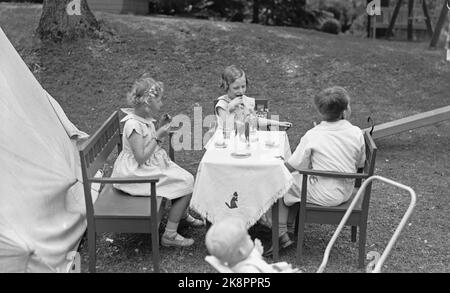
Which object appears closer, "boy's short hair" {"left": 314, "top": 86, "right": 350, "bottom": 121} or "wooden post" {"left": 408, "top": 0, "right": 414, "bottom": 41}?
"boy's short hair" {"left": 314, "top": 86, "right": 350, "bottom": 121}

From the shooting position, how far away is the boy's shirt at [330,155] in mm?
4129

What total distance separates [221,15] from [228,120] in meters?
12.9

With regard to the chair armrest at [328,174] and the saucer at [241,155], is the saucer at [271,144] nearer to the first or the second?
the saucer at [241,155]

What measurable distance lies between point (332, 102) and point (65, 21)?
7457 millimetres

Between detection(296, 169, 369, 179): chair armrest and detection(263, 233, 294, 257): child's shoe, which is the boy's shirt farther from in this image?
detection(263, 233, 294, 257): child's shoe

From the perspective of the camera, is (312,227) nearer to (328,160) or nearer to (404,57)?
(328,160)

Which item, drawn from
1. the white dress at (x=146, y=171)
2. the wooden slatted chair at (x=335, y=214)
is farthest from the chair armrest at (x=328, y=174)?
the white dress at (x=146, y=171)

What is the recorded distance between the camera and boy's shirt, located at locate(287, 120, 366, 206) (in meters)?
4.13

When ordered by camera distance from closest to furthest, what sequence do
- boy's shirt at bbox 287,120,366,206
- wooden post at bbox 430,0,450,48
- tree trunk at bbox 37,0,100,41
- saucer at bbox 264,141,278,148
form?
1. boy's shirt at bbox 287,120,366,206
2. saucer at bbox 264,141,278,148
3. tree trunk at bbox 37,0,100,41
4. wooden post at bbox 430,0,450,48

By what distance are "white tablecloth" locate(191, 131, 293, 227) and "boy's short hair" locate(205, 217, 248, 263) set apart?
1.27m

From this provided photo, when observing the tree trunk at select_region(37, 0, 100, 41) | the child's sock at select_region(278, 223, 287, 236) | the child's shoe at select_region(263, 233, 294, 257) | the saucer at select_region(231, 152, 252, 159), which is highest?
the tree trunk at select_region(37, 0, 100, 41)

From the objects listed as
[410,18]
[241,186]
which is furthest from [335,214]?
[410,18]

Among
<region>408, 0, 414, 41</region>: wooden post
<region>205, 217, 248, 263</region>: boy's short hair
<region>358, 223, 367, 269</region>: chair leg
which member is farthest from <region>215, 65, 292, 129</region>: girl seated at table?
<region>408, 0, 414, 41</region>: wooden post

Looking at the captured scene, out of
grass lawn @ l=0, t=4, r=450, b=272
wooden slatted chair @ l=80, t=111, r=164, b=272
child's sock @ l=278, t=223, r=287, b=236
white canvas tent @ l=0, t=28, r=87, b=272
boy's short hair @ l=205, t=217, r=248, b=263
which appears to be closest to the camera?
boy's short hair @ l=205, t=217, r=248, b=263
